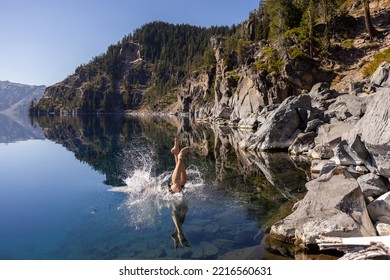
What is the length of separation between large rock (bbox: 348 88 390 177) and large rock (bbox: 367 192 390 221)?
1527 mm

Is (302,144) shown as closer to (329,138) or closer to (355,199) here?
(329,138)

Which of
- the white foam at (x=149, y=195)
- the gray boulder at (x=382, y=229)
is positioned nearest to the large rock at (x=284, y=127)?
the white foam at (x=149, y=195)

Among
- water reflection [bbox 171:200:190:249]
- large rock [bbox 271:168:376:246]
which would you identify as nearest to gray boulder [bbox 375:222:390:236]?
large rock [bbox 271:168:376:246]

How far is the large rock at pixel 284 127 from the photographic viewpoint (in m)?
32.1

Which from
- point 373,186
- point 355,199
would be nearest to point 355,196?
point 355,199

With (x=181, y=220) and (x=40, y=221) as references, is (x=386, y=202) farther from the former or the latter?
(x=40, y=221)

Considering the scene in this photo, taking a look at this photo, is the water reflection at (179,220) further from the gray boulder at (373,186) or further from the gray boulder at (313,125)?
the gray boulder at (313,125)

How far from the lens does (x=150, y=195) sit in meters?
17.7

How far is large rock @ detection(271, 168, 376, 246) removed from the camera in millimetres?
9688

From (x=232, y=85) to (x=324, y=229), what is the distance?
82.7 m

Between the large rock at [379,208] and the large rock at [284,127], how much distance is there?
69.7 feet

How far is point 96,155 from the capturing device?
118 feet

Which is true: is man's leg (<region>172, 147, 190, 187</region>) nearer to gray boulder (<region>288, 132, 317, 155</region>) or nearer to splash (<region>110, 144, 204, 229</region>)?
splash (<region>110, 144, 204, 229</region>)
